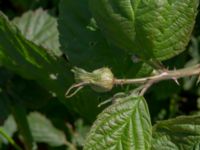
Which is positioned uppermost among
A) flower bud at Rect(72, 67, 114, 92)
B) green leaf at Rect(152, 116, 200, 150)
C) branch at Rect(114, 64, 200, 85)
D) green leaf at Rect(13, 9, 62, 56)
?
flower bud at Rect(72, 67, 114, 92)

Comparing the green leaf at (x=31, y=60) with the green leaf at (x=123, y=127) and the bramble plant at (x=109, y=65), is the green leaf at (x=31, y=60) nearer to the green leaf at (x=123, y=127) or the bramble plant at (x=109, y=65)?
the bramble plant at (x=109, y=65)

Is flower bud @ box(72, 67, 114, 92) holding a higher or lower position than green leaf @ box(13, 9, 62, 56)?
higher

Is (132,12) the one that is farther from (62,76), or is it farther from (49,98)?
(49,98)

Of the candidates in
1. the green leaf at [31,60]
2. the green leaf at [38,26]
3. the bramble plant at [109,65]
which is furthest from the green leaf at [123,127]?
the green leaf at [38,26]

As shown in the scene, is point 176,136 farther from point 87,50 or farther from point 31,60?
point 31,60

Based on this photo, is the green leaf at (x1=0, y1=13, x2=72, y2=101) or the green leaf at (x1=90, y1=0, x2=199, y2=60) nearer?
the green leaf at (x1=90, y1=0, x2=199, y2=60)

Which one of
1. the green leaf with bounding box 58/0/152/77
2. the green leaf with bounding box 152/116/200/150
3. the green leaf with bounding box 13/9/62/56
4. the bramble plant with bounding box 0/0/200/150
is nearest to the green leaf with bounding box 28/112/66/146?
the bramble plant with bounding box 0/0/200/150

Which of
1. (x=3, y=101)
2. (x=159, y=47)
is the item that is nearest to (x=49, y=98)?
(x=3, y=101)

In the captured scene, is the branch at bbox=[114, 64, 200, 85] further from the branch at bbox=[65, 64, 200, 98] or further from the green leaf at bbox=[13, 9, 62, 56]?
the green leaf at bbox=[13, 9, 62, 56]
